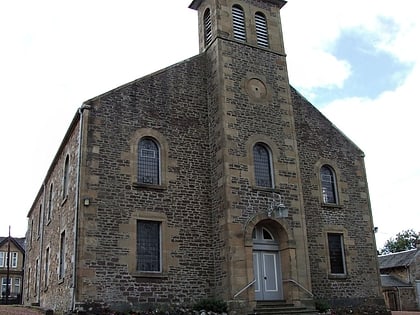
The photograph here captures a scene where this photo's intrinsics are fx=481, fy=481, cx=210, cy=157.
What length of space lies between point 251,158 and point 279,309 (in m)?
5.70

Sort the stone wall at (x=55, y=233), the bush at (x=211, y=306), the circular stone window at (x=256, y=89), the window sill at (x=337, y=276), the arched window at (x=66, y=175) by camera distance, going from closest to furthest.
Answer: the bush at (x=211, y=306), the stone wall at (x=55, y=233), the arched window at (x=66, y=175), the circular stone window at (x=256, y=89), the window sill at (x=337, y=276)

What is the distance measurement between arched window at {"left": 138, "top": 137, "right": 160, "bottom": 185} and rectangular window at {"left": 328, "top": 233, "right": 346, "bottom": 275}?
327 inches

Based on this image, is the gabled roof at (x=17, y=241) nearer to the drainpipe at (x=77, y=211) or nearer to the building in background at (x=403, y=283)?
the building in background at (x=403, y=283)

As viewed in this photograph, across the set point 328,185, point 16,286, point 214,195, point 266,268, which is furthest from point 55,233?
point 16,286

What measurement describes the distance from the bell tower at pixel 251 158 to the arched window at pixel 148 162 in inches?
89.0

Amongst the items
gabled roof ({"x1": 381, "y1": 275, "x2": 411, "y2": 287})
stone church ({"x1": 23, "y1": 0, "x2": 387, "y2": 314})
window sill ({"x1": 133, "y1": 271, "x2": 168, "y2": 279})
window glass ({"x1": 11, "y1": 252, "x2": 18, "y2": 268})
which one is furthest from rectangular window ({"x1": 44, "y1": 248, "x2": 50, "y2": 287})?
window glass ({"x1": 11, "y1": 252, "x2": 18, "y2": 268})

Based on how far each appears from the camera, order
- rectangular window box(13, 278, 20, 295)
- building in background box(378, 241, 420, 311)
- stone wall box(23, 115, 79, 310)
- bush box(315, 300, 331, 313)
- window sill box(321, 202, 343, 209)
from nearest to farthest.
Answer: stone wall box(23, 115, 79, 310) → bush box(315, 300, 331, 313) → window sill box(321, 202, 343, 209) → building in background box(378, 241, 420, 311) → rectangular window box(13, 278, 20, 295)

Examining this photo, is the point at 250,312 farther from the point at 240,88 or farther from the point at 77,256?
the point at 240,88

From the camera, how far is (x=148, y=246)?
17.2m

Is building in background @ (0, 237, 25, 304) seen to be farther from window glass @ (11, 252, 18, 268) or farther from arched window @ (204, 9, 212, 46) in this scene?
arched window @ (204, 9, 212, 46)

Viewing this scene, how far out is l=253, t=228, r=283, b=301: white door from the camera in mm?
17812

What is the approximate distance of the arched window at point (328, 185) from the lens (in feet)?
71.8

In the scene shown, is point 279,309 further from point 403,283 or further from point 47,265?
point 403,283

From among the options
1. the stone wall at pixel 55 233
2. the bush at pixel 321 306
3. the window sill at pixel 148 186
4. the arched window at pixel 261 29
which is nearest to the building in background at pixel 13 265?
the stone wall at pixel 55 233
